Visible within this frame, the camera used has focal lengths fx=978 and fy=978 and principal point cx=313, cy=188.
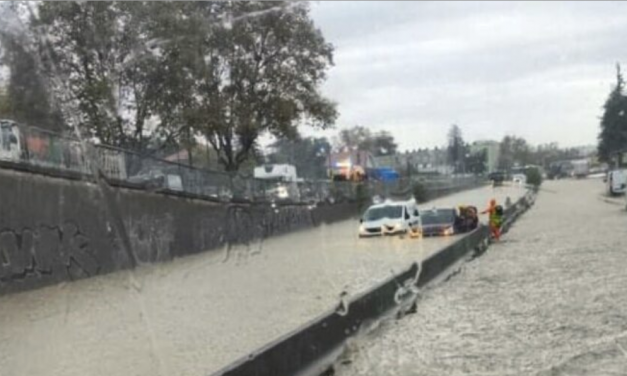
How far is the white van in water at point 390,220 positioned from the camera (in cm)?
3806

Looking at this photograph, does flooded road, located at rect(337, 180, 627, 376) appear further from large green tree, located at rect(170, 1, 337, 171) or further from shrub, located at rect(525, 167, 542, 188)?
shrub, located at rect(525, 167, 542, 188)

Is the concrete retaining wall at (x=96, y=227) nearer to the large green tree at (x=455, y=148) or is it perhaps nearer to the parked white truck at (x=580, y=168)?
the large green tree at (x=455, y=148)

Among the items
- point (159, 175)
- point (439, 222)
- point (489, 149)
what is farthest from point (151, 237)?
point (489, 149)

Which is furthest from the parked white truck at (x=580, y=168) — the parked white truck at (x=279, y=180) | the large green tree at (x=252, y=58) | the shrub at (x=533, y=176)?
the large green tree at (x=252, y=58)

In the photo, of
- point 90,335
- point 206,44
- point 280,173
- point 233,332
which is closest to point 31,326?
point 90,335

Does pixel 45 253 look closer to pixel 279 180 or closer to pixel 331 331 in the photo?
pixel 331 331

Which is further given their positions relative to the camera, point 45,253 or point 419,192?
point 419,192

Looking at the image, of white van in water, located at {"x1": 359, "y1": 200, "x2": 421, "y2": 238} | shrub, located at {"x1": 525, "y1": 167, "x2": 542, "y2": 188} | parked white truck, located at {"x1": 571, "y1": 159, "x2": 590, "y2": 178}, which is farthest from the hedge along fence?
shrub, located at {"x1": 525, "y1": 167, "x2": 542, "y2": 188}

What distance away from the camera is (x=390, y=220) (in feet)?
127

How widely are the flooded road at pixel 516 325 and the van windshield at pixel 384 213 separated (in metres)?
14.6

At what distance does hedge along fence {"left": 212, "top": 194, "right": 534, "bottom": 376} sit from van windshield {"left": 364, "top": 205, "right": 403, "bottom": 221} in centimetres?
2048

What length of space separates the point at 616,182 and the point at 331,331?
194ft

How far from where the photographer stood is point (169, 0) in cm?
1162

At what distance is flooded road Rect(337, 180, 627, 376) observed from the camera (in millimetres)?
9250
